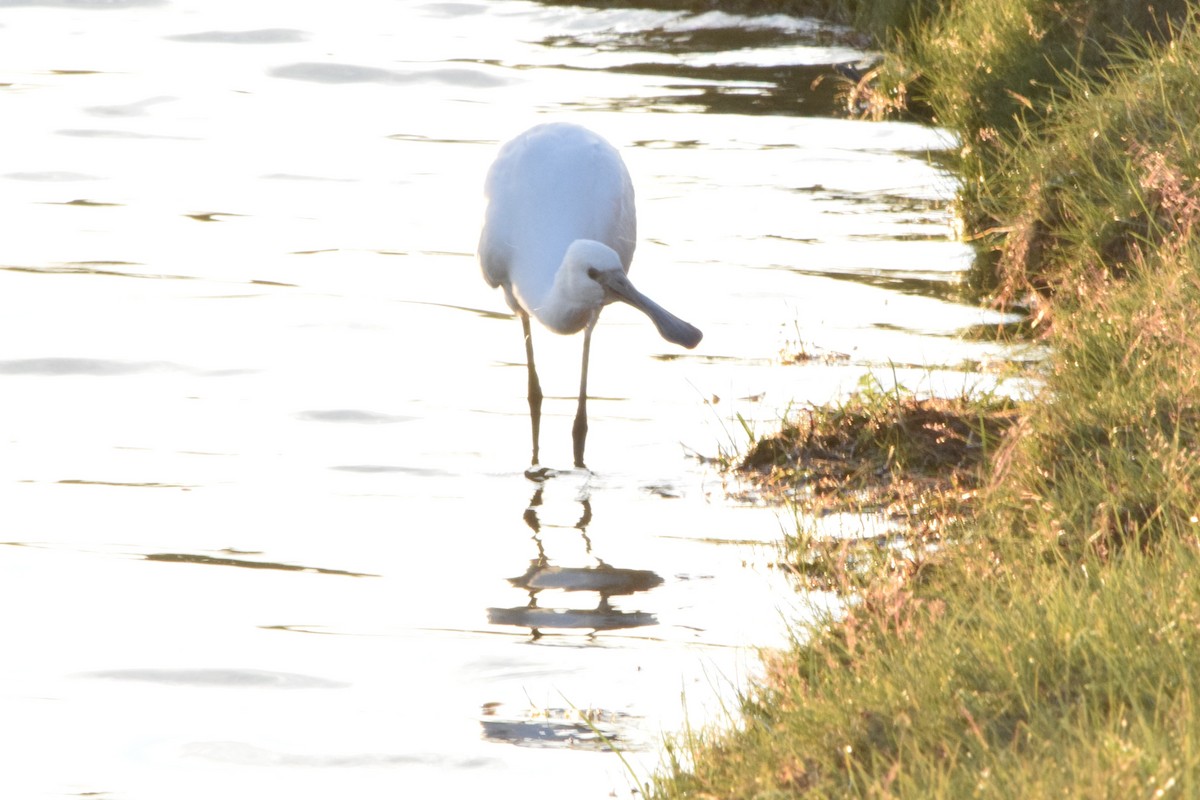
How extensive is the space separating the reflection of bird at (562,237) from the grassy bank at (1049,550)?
825 millimetres

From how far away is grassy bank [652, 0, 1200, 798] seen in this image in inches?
129

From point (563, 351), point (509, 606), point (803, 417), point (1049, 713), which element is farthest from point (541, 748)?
point (563, 351)

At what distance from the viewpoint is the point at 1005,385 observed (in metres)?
6.99

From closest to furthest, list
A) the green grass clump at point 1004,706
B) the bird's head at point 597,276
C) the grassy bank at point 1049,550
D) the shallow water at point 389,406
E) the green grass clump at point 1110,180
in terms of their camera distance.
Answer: the green grass clump at point 1004,706, the grassy bank at point 1049,550, the shallow water at point 389,406, the bird's head at point 597,276, the green grass clump at point 1110,180

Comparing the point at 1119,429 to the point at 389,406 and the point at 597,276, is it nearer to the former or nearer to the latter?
the point at 597,276

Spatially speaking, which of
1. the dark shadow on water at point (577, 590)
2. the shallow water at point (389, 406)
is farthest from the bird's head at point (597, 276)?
the dark shadow on water at point (577, 590)

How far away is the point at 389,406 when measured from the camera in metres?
7.43

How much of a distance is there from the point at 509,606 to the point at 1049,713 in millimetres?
2380

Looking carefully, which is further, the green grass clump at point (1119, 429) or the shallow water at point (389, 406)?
the shallow water at point (389, 406)

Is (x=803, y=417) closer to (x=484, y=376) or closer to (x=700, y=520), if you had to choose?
(x=700, y=520)

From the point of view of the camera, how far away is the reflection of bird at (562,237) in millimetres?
6625

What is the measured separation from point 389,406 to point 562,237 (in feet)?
3.28

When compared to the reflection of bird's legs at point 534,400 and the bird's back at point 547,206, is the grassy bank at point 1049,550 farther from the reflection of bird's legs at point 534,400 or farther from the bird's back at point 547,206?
the bird's back at point 547,206

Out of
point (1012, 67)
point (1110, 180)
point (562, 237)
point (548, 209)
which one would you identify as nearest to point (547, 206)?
point (548, 209)
